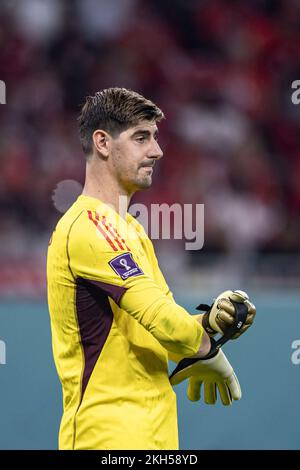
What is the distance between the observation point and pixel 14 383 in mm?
3609

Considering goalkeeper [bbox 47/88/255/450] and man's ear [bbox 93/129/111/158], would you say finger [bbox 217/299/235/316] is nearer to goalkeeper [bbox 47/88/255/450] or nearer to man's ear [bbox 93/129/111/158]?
goalkeeper [bbox 47/88/255/450]

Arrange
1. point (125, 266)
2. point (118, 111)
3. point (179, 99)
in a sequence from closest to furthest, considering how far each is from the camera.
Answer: point (125, 266)
point (118, 111)
point (179, 99)

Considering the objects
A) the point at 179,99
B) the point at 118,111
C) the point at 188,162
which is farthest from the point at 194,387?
the point at 179,99

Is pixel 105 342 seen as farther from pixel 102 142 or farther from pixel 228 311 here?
pixel 102 142

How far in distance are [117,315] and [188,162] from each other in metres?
3.52

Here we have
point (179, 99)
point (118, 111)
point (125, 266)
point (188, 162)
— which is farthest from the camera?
point (179, 99)

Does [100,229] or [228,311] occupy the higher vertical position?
[100,229]

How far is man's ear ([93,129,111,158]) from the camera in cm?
221

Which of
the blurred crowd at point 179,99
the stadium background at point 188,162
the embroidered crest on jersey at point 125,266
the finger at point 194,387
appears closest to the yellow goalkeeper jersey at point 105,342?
the embroidered crest on jersey at point 125,266

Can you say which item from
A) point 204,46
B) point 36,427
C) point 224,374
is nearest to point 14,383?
point 36,427

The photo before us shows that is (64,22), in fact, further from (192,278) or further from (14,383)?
(14,383)

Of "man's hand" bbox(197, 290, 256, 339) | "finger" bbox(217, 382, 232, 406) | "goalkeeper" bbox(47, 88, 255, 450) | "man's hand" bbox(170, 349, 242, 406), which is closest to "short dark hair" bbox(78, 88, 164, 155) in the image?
"goalkeeper" bbox(47, 88, 255, 450)

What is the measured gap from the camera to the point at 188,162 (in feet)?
18.3

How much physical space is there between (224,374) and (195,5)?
4354mm
